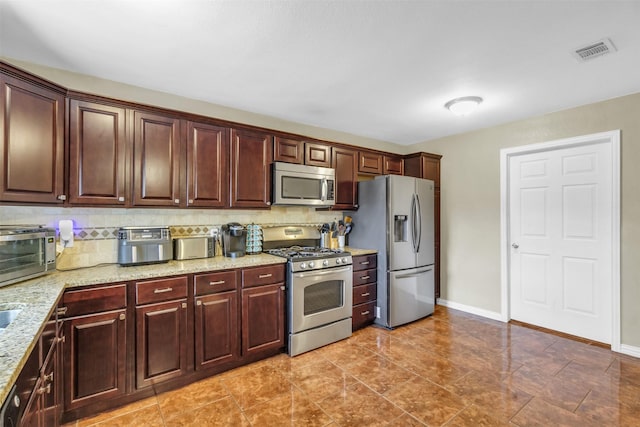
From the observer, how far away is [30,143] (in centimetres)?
196

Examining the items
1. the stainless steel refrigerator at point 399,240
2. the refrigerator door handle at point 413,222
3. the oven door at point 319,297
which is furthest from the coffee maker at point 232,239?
the refrigerator door handle at point 413,222

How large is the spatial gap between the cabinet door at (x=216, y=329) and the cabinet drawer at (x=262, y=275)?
5.9 inches

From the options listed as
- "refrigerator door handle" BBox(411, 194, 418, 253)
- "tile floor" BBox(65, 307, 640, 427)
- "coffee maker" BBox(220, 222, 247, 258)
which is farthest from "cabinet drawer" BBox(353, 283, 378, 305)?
"coffee maker" BBox(220, 222, 247, 258)

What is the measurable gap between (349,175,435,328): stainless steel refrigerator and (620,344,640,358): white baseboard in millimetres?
1776

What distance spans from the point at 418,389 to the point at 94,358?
228 centimetres

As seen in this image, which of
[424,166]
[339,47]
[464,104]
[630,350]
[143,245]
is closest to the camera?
[339,47]

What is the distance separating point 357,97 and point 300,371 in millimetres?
2575

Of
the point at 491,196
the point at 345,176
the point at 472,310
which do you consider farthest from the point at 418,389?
the point at 491,196

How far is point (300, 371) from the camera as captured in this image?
2596 millimetres

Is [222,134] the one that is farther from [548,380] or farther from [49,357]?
[548,380]

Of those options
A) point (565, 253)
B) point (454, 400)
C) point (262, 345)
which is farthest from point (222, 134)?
point (565, 253)

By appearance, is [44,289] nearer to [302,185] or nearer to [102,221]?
[102,221]

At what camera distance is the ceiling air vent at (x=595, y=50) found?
2035mm

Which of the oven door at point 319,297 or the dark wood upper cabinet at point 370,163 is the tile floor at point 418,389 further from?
the dark wood upper cabinet at point 370,163
